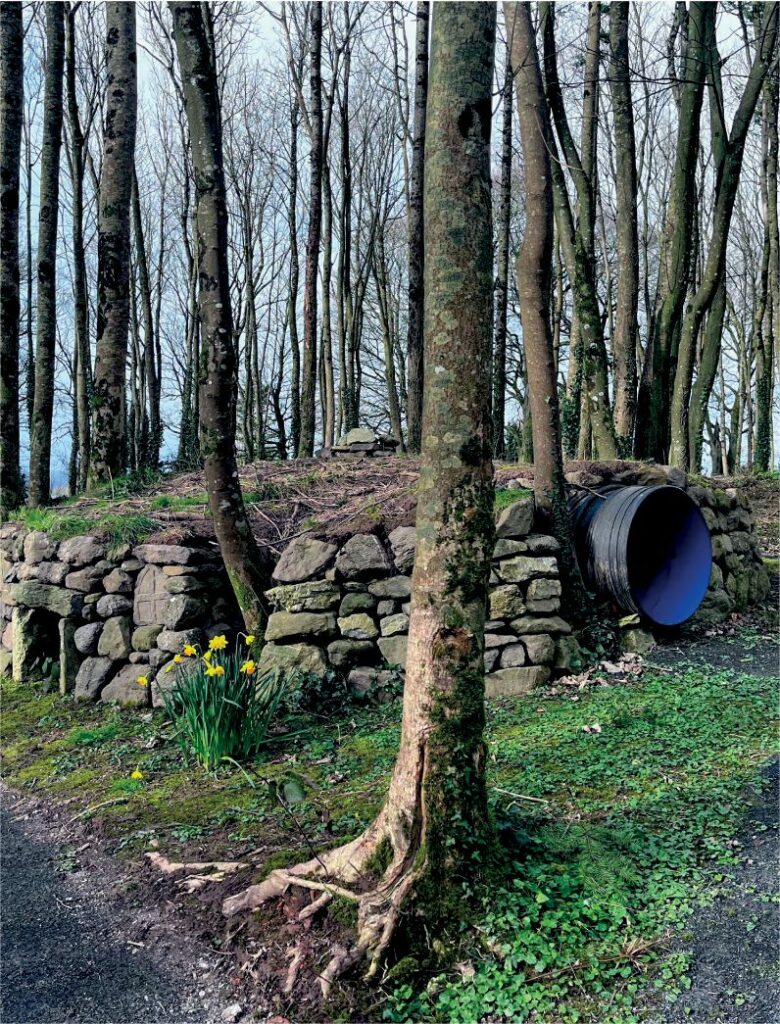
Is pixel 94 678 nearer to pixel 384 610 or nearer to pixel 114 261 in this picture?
pixel 384 610

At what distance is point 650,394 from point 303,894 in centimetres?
724

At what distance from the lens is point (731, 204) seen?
8.62m

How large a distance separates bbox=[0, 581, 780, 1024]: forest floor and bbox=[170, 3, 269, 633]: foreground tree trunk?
5.49ft

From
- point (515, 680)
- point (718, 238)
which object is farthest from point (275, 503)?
point (718, 238)

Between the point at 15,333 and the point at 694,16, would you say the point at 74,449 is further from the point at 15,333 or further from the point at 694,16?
the point at 694,16

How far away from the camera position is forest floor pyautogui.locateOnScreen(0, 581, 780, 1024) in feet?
7.11

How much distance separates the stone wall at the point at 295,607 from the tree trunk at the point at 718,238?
95.6 inches

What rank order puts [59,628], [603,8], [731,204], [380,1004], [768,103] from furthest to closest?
[768,103] < [603,8] < [731,204] < [59,628] < [380,1004]

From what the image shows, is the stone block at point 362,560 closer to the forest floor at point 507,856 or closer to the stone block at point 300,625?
the stone block at point 300,625

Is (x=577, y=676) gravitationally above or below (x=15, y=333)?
below

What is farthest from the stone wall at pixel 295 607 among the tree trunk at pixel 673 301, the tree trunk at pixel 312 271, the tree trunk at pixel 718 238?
the tree trunk at pixel 312 271

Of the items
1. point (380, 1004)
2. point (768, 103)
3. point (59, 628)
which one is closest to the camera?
point (380, 1004)

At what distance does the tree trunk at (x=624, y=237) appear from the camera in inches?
332

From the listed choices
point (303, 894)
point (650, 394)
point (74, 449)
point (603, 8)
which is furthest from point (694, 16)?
point (74, 449)
